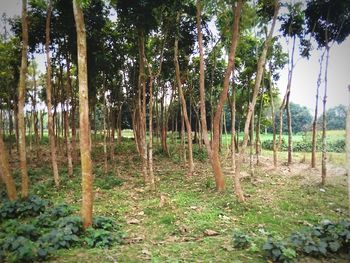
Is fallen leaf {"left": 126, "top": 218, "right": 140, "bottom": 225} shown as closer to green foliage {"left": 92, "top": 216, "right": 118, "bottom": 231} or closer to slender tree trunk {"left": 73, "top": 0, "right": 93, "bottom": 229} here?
green foliage {"left": 92, "top": 216, "right": 118, "bottom": 231}

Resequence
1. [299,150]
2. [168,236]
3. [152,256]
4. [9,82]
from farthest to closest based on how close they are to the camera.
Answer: [299,150], [9,82], [168,236], [152,256]

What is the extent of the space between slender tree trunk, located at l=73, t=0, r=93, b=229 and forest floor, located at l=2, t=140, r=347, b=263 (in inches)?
56.1

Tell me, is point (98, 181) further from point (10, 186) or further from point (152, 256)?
point (152, 256)

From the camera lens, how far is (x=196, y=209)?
37.6ft

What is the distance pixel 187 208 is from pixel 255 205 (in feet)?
8.42

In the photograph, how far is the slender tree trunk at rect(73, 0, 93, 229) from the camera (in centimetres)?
869

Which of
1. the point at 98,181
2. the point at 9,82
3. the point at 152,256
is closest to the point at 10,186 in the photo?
the point at 98,181

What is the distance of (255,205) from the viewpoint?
11.8 metres

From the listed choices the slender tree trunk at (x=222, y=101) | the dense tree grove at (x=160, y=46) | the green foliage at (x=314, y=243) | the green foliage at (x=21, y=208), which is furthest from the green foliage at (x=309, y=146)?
the green foliage at (x=21, y=208)

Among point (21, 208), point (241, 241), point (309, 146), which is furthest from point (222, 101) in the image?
point (309, 146)

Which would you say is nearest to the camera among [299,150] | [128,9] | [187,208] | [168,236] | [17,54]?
[168,236]

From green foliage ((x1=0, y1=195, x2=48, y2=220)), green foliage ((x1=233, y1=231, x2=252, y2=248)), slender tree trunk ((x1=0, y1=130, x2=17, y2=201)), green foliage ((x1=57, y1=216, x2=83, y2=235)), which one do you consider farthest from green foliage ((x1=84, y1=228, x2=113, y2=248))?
slender tree trunk ((x1=0, y1=130, x2=17, y2=201))

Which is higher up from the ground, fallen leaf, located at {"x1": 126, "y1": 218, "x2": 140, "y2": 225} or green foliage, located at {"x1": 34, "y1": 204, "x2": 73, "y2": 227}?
green foliage, located at {"x1": 34, "y1": 204, "x2": 73, "y2": 227}

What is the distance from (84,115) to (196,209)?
5.36 m
